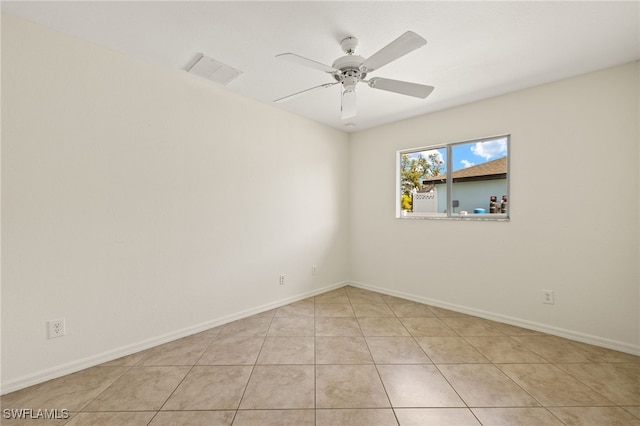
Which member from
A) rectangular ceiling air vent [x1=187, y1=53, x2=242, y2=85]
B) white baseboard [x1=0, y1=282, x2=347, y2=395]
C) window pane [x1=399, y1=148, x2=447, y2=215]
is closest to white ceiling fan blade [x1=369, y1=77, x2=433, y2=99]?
rectangular ceiling air vent [x1=187, y1=53, x2=242, y2=85]

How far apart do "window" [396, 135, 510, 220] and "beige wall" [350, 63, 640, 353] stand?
13cm

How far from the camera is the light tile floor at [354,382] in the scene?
1519mm

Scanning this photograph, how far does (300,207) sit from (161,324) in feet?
6.46

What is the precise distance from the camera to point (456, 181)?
3291 millimetres

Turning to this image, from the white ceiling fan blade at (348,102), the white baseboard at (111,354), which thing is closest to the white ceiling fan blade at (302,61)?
the white ceiling fan blade at (348,102)

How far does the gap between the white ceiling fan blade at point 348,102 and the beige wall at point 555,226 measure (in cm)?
157

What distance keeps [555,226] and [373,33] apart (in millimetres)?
2399

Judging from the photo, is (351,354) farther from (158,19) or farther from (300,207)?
(158,19)

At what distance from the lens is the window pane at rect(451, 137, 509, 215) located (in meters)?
2.92

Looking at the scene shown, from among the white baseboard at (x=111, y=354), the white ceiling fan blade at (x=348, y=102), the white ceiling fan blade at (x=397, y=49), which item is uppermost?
the white ceiling fan blade at (x=397, y=49)

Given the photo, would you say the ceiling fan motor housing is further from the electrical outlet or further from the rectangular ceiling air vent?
the electrical outlet

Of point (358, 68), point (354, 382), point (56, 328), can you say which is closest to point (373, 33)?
point (358, 68)

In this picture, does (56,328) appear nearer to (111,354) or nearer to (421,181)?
(111,354)

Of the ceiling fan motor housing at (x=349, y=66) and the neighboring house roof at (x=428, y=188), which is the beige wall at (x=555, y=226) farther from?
the ceiling fan motor housing at (x=349, y=66)
